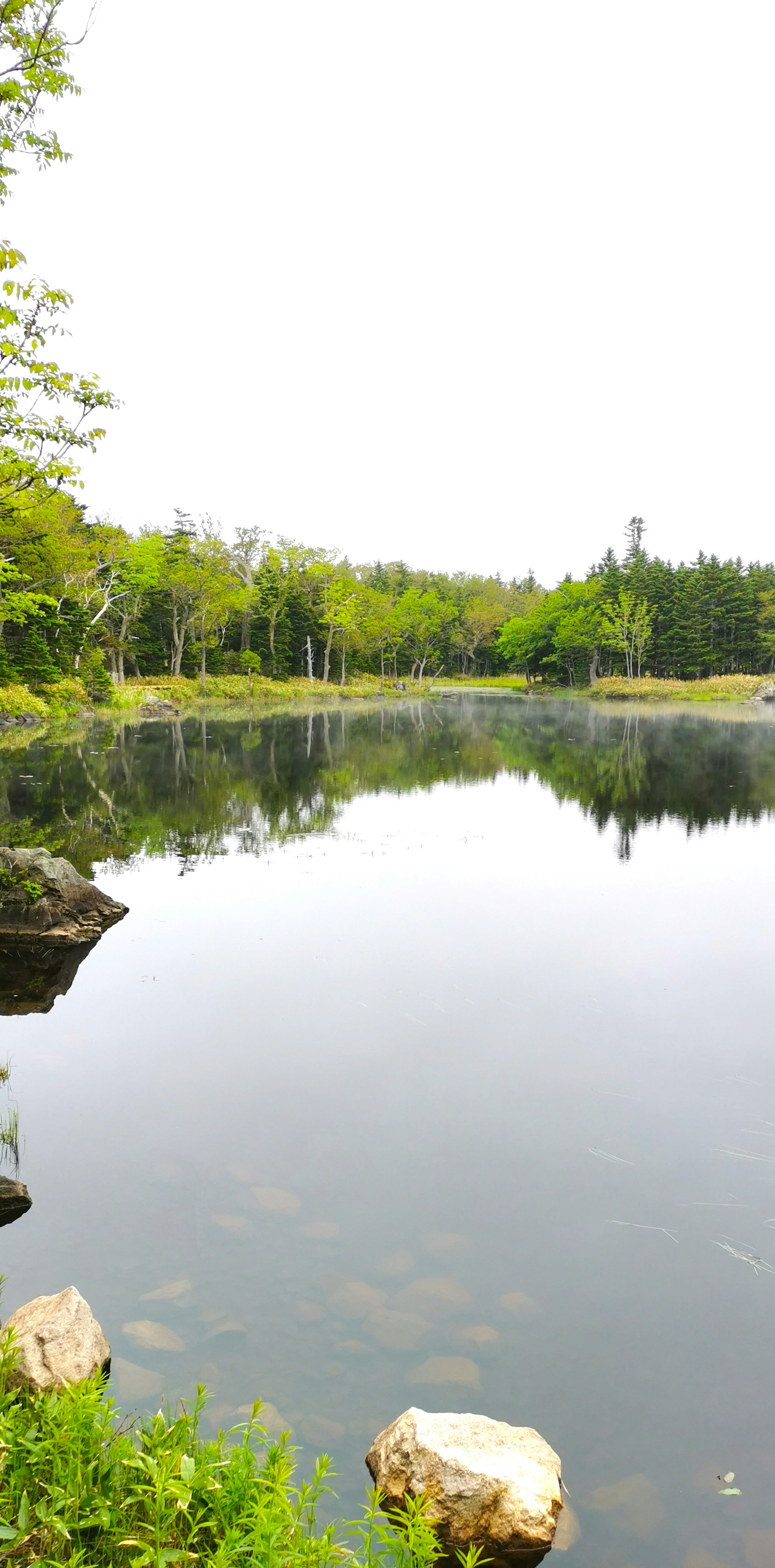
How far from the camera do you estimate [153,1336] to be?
463 cm

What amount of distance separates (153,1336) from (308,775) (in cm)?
2276

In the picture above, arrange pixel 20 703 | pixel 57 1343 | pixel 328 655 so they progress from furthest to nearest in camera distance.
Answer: pixel 328 655, pixel 20 703, pixel 57 1343

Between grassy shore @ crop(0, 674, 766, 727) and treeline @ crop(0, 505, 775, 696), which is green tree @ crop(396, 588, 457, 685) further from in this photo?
grassy shore @ crop(0, 674, 766, 727)

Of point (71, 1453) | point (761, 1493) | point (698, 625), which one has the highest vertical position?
point (698, 625)

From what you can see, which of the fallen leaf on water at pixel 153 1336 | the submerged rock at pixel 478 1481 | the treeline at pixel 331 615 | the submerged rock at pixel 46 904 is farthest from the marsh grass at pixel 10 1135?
the treeline at pixel 331 615

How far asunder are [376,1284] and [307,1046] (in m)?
3.41

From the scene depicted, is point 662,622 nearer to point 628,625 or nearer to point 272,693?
point 628,625

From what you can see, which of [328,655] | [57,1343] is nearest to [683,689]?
[328,655]

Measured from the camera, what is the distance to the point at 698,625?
79625 mm

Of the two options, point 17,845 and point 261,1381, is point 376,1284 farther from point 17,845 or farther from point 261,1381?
point 17,845

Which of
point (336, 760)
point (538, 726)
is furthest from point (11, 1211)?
point (538, 726)

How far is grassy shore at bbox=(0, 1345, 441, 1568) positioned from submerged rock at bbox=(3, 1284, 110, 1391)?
0.33 feet

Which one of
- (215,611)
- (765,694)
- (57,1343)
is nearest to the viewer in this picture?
(57,1343)

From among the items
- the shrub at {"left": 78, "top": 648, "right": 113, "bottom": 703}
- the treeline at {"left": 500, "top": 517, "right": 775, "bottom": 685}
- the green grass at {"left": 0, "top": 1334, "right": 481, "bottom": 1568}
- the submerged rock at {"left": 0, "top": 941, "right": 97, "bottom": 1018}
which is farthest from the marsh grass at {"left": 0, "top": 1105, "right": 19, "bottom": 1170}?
the treeline at {"left": 500, "top": 517, "right": 775, "bottom": 685}
